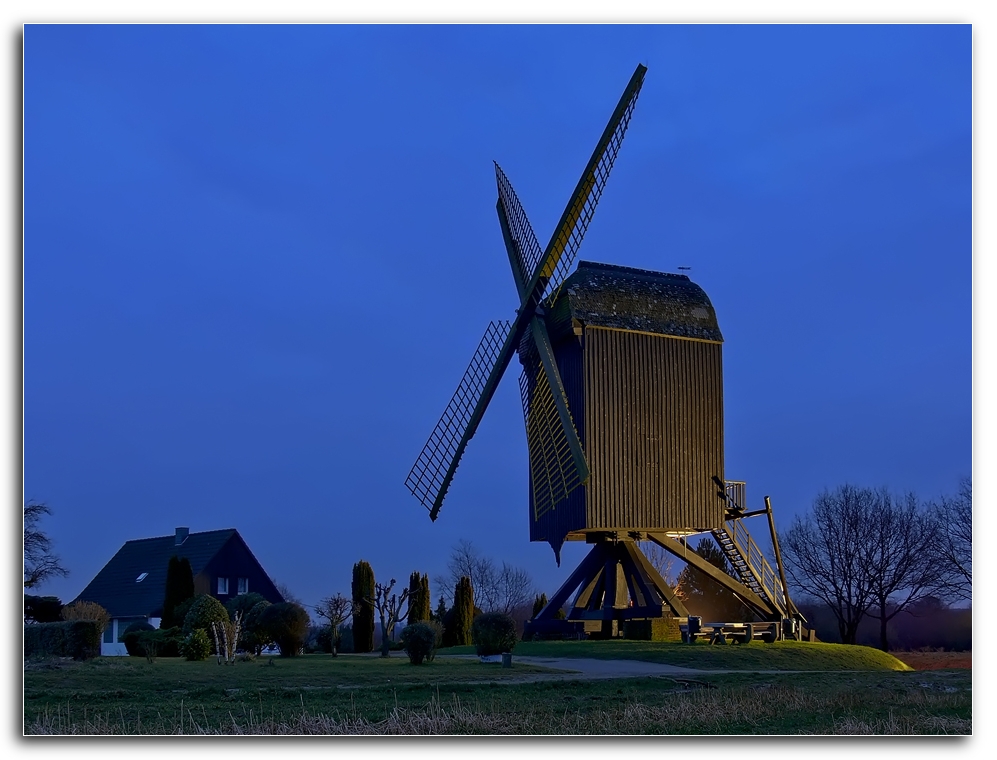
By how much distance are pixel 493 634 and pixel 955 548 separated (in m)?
7.25

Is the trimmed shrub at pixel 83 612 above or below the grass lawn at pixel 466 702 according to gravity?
below

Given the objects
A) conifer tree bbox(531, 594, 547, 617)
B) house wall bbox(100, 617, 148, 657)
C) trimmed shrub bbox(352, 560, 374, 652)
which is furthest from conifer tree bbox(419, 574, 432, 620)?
house wall bbox(100, 617, 148, 657)

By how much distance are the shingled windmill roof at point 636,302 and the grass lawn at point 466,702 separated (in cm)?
710

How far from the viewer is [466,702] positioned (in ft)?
41.8

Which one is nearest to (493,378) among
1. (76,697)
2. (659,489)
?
(659,489)

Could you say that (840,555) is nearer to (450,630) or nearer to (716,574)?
(716,574)

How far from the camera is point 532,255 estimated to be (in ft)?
73.8

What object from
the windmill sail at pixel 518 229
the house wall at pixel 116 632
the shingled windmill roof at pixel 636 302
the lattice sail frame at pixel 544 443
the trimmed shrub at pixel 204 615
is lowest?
the house wall at pixel 116 632

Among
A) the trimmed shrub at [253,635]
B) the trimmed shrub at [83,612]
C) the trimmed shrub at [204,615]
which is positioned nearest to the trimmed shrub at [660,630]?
the trimmed shrub at [253,635]

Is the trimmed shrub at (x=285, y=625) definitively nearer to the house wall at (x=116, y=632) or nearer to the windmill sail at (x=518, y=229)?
the house wall at (x=116, y=632)

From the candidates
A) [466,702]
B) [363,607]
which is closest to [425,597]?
[363,607]

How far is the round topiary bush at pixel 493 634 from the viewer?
18.6 meters

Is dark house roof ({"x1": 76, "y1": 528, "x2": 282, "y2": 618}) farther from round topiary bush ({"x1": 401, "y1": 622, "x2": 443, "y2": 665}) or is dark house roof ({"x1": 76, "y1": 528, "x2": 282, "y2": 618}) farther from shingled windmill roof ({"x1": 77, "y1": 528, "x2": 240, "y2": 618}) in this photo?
round topiary bush ({"x1": 401, "y1": 622, "x2": 443, "y2": 665})

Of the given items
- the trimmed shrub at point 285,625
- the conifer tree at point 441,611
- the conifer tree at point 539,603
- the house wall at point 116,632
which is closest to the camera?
the trimmed shrub at point 285,625
